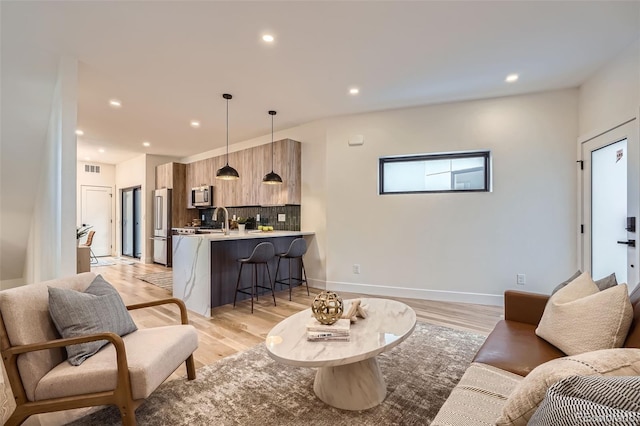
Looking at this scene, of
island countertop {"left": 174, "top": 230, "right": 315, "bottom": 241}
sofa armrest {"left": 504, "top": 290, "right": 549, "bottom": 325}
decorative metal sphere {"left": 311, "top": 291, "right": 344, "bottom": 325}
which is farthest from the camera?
island countertop {"left": 174, "top": 230, "right": 315, "bottom": 241}

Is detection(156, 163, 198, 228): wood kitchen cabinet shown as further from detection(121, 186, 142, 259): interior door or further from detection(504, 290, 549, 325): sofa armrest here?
detection(504, 290, 549, 325): sofa armrest

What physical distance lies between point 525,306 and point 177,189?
7332 mm

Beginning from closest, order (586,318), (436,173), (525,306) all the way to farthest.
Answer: (586,318), (525,306), (436,173)

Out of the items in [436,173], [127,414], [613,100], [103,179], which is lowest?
[127,414]

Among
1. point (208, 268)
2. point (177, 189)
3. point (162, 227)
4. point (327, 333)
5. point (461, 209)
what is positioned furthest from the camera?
point (177, 189)

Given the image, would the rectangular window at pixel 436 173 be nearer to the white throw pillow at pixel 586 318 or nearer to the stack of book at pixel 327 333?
the white throw pillow at pixel 586 318

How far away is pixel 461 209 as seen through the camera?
4.10 meters

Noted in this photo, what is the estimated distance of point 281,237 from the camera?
477 cm

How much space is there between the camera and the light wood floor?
9.19 feet

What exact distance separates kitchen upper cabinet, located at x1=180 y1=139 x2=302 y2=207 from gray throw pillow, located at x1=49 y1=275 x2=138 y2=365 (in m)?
3.50

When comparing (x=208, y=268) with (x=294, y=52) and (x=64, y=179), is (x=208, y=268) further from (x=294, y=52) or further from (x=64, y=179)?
(x=294, y=52)

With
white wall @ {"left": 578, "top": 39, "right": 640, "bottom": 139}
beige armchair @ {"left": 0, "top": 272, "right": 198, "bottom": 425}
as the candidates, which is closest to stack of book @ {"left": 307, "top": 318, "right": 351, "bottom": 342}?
beige armchair @ {"left": 0, "top": 272, "right": 198, "bottom": 425}

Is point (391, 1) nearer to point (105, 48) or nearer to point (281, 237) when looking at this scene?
point (105, 48)

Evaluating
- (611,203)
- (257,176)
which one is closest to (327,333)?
(611,203)
